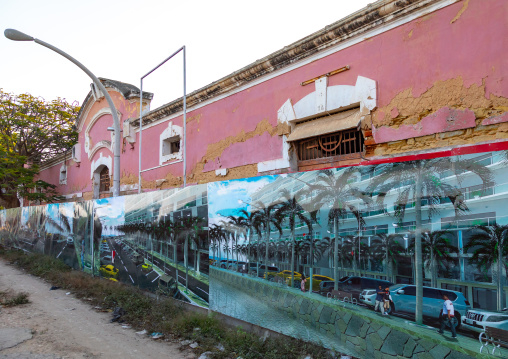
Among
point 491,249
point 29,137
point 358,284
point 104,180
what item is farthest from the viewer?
point 29,137

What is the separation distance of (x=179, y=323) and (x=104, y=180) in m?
11.6

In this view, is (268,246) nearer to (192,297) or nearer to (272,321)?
(272,321)

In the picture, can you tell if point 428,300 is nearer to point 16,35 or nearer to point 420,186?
point 420,186

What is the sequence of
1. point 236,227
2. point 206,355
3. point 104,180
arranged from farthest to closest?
1. point 104,180
2. point 236,227
3. point 206,355

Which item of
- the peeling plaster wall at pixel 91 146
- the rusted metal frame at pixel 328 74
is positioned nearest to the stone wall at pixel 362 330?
the rusted metal frame at pixel 328 74

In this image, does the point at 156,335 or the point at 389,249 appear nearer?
the point at 389,249

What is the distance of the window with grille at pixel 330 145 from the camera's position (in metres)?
6.57

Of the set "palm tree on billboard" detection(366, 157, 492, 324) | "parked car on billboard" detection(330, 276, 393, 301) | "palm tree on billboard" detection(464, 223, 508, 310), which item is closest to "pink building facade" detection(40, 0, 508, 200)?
"palm tree on billboard" detection(366, 157, 492, 324)

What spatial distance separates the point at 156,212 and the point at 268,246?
9.90 feet

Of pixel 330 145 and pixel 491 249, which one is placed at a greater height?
pixel 330 145

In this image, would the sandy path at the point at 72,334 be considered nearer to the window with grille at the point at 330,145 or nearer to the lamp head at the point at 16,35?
the window with grille at the point at 330,145

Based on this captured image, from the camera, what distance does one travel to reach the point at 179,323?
495 cm

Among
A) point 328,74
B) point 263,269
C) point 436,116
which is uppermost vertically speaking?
point 328,74

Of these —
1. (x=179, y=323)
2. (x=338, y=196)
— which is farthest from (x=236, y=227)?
(x=338, y=196)
